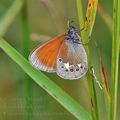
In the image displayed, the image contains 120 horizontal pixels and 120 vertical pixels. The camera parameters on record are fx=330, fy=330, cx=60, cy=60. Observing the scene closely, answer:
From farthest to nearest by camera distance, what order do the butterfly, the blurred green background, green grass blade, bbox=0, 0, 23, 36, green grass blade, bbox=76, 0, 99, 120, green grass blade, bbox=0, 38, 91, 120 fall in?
the blurred green background
green grass blade, bbox=0, 0, 23, 36
the butterfly
green grass blade, bbox=0, 38, 91, 120
green grass blade, bbox=76, 0, 99, 120

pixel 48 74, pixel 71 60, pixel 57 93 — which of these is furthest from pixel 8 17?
pixel 57 93

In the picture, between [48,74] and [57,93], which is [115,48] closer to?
[57,93]

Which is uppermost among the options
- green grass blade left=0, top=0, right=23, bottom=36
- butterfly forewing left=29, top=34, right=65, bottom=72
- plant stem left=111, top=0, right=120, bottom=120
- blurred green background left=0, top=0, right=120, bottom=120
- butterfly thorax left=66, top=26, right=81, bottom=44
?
plant stem left=111, top=0, right=120, bottom=120

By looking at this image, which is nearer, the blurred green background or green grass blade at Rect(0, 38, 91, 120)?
green grass blade at Rect(0, 38, 91, 120)

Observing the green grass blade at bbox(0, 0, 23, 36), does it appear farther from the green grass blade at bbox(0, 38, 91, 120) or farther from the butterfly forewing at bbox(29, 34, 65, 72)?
the green grass blade at bbox(0, 38, 91, 120)

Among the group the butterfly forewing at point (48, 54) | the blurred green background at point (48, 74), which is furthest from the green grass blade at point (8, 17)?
the butterfly forewing at point (48, 54)

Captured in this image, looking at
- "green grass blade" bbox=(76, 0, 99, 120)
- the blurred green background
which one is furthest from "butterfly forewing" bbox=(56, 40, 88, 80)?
the blurred green background

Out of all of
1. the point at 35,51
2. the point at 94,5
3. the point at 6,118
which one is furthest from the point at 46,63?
the point at 6,118
